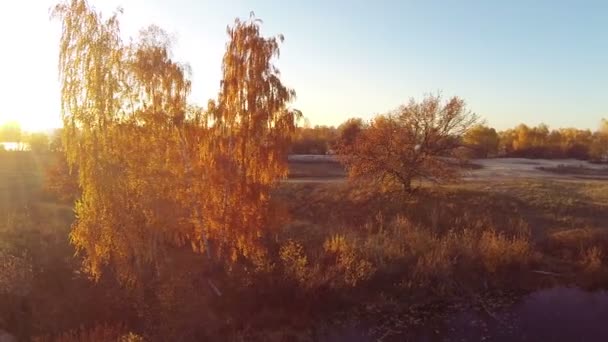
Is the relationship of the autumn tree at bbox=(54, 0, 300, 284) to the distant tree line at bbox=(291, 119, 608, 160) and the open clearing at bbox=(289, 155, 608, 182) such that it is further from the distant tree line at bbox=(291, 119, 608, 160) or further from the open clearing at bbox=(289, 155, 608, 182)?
the distant tree line at bbox=(291, 119, 608, 160)

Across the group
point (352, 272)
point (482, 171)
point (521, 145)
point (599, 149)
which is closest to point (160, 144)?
point (352, 272)

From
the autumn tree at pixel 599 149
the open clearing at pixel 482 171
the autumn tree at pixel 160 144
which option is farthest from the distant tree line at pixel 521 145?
the autumn tree at pixel 160 144

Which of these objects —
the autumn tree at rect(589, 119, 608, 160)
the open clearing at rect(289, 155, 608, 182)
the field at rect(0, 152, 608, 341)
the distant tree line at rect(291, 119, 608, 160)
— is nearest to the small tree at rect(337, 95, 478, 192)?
the field at rect(0, 152, 608, 341)

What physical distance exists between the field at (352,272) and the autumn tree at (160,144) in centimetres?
164

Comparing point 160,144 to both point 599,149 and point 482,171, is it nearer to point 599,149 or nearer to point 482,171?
point 482,171

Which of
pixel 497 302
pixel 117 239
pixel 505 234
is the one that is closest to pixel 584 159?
pixel 505 234

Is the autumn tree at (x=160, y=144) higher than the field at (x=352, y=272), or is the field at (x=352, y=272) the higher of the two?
the autumn tree at (x=160, y=144)

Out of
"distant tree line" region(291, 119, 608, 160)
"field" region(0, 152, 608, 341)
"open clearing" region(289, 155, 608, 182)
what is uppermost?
"distant tree line" region(291, 119, 608, 160)

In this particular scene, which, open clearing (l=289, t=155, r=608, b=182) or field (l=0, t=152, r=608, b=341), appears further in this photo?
open clearing (l=289, t=155, r=608, b=182)

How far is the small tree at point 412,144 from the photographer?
29281 millimetres

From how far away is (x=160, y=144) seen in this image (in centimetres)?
1452

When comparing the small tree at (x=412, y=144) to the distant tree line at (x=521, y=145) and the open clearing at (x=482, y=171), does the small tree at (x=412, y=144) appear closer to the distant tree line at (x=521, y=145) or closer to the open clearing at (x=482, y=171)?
the open clearing at (x=482, y=171)

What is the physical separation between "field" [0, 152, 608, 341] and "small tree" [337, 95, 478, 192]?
1859 mm

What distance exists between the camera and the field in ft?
52.4
